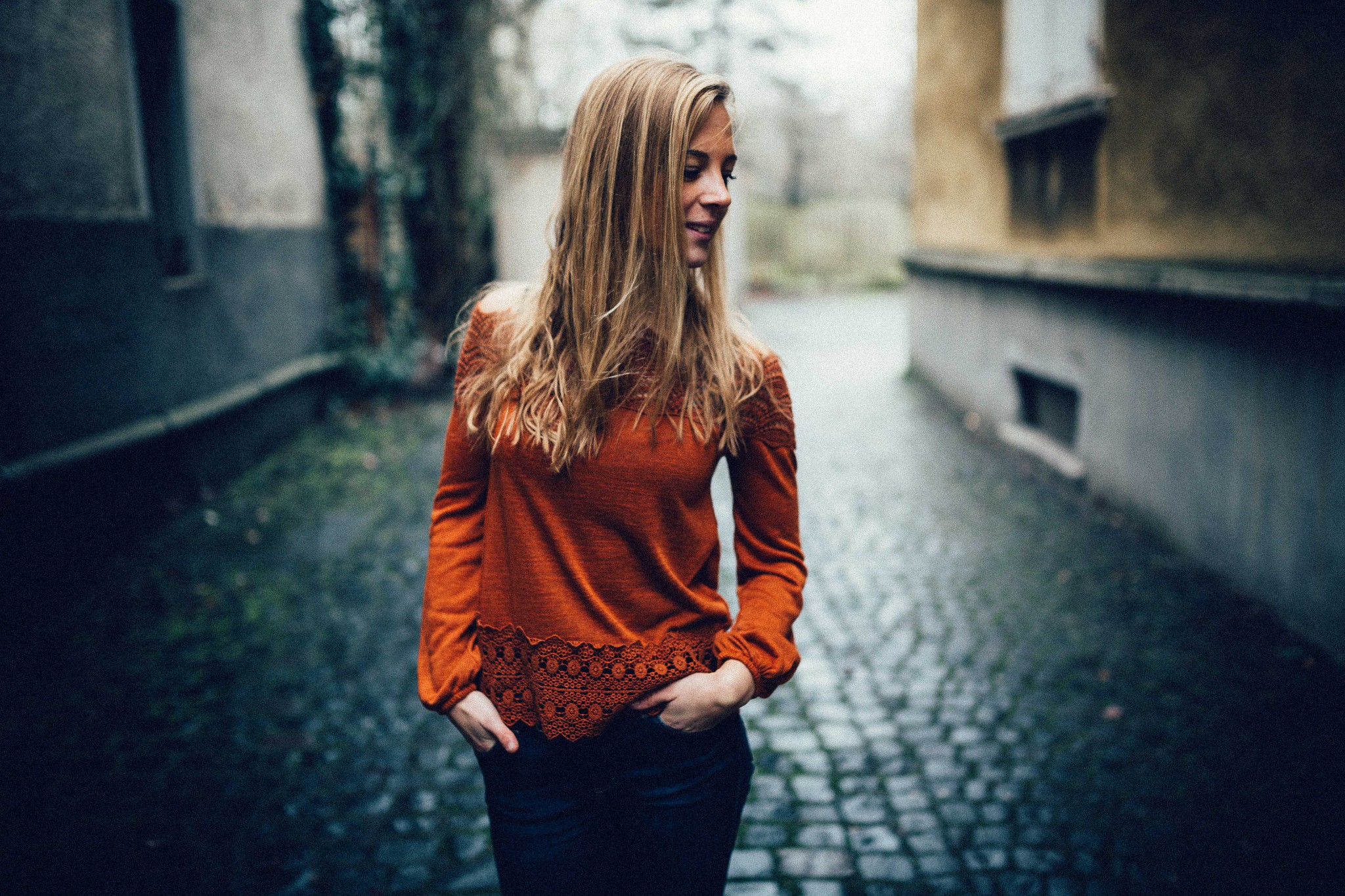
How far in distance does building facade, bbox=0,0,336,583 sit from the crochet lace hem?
164 inches

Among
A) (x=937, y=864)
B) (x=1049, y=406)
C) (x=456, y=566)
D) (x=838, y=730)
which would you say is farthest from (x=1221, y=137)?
(x=456, y=566)

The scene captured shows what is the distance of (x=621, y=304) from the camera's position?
1.54 metres

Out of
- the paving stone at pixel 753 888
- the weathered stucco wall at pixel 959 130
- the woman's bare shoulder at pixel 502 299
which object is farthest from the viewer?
the weathered stucco wall at pixel 959 130

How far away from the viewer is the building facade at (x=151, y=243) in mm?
4871

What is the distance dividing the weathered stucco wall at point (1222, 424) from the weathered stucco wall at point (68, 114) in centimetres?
604

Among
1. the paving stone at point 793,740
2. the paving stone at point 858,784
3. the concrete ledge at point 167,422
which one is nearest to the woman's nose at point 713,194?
the paving stone at point 858,784

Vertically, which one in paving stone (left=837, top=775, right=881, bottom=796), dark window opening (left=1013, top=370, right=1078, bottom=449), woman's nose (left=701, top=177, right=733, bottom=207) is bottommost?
paving stone (left=837, top=775, right=881, bottom=796)

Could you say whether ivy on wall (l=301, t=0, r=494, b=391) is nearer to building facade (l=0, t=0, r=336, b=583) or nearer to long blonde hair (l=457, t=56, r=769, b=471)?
building facade (l=0, t=0, r=336, b=583)

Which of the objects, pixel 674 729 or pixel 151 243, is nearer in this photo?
pixel 674 729

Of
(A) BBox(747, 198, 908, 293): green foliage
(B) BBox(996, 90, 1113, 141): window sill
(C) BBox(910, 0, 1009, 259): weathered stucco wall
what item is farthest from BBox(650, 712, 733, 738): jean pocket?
(A) BBox(747, 198, 908, 293): green foliage

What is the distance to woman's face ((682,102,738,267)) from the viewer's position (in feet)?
4.98

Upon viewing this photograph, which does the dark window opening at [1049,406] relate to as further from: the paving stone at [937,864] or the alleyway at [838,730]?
the paving stone at [937,864]

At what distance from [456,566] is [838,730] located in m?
2.42

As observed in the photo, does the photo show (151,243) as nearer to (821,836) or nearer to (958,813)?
(821,836)
